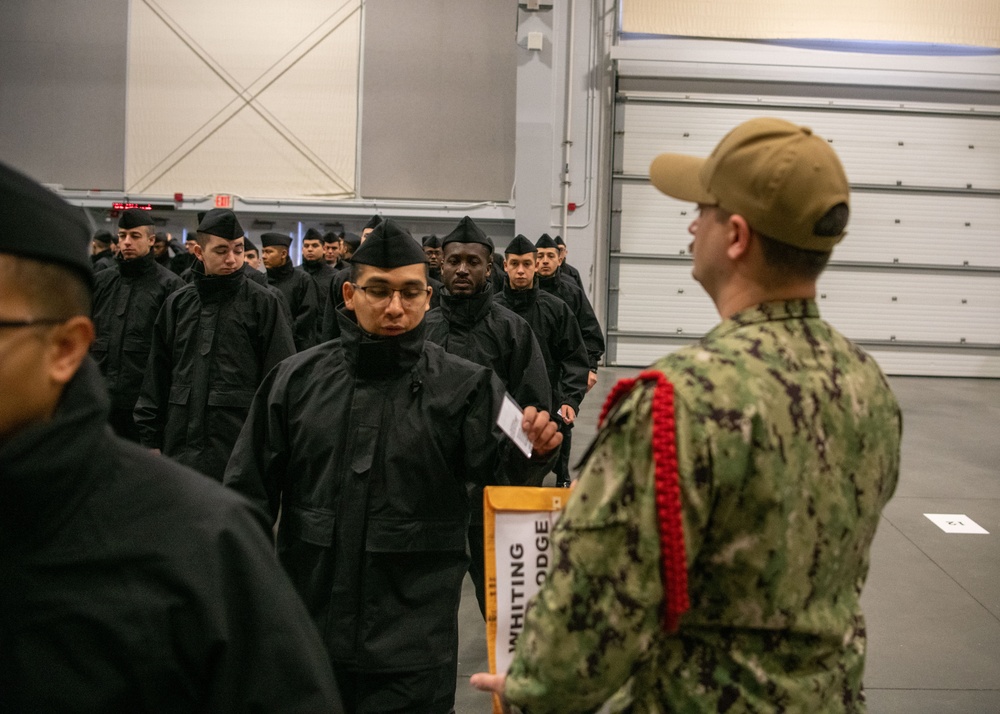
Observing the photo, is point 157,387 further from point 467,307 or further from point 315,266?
point 315,266

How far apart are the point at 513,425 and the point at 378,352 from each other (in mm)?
587

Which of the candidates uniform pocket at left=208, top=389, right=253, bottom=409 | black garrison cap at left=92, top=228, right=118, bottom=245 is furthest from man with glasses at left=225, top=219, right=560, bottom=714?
black garrison cap at left=92, top=228, right=118, bottom=245

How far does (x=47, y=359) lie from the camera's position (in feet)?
4.11

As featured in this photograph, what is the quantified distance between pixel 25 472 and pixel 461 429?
1913mm

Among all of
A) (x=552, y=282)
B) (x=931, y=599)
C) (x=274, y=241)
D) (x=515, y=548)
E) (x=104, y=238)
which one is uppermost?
(x=104, y=238)

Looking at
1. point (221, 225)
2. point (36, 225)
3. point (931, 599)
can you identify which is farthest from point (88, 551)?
point (931, 599)

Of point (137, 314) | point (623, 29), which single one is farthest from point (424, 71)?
point (137, 314)

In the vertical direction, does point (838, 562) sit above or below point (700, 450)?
below

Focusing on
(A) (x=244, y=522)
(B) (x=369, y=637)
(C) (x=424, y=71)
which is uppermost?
(C) (x=424, y=71)

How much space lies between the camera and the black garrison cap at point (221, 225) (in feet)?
18.2

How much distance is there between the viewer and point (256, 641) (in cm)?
135

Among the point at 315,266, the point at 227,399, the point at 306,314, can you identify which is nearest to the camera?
the point at 227,399

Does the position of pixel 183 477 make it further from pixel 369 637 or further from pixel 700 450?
pixel 369 637

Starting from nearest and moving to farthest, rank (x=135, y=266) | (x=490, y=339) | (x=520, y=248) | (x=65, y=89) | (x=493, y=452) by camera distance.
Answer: (x=493, y=452), (x=490, y=339), (x=135, y=266), (x=520, y=248), (x=65, y=89)
